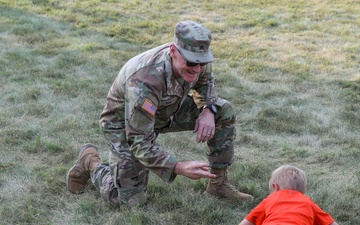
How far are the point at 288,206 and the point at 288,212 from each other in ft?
0.18

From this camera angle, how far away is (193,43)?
10.4 feet

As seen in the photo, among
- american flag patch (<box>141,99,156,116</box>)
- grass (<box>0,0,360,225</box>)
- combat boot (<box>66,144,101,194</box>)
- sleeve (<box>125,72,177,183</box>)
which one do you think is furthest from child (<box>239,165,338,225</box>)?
combat boot (<box>66,144,101,194</box>)

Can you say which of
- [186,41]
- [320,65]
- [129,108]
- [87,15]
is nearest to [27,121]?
[129,108]

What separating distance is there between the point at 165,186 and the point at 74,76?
3363mm

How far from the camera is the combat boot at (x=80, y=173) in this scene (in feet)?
13.4

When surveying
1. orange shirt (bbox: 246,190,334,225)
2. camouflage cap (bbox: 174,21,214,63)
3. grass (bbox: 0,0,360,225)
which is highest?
camouflage cap (bbox: 174,21,214,63)

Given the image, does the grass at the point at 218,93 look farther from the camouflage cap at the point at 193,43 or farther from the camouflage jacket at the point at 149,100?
the camouflage cap at the point at 193,43

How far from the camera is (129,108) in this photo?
11.0ft

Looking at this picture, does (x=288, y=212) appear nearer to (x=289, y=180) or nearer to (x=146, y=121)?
(x=289, y=180)

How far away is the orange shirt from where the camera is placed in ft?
9.25

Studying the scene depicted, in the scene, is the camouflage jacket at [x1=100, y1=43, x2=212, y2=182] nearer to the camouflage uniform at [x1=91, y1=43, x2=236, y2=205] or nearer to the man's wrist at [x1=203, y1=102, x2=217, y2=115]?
the camouflage uniform at [x1=91, y1=43, x2=236, y2=205]

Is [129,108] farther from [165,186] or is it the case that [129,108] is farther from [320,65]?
[320,65]

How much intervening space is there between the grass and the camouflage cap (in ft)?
3.86

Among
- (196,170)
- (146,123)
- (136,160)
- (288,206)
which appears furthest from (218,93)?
(288,206)
